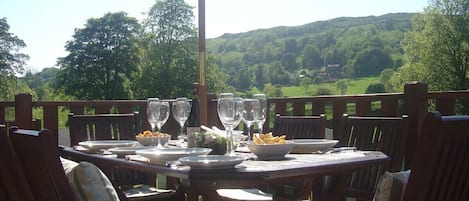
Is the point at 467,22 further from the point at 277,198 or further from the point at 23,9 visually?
the point at 277,198

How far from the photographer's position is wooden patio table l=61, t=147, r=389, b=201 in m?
1.85

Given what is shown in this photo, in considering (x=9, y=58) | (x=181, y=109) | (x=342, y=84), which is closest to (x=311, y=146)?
(x=181, y=109)

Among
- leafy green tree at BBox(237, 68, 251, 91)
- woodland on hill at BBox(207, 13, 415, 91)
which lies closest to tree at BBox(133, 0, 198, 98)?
woodland on hill at BBox(207, 13, 415, 91)

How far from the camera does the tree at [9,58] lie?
24.7 metres

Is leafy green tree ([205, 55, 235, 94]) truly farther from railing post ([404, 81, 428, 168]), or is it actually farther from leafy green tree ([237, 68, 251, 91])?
railing post ([404, 81, 428, 168])

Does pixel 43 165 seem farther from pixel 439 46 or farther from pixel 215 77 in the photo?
pixel 439 46

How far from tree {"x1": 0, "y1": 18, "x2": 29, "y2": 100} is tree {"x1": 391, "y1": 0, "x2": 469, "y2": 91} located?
1971 centimetres

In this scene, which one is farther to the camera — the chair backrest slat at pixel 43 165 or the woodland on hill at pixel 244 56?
the woodland on hill at pixel 244 56

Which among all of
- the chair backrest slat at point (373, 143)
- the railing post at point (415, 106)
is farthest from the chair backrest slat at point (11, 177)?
the railing post at point (415, 106)

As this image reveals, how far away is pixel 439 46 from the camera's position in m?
31.5

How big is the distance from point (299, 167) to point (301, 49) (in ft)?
73.3

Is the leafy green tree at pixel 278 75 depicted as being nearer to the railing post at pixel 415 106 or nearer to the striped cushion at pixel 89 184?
the railing post at pixel 415 106

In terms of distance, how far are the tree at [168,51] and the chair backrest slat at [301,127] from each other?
82.8ft

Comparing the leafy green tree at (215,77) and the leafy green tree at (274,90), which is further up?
the leafy green tree at (215,77)
